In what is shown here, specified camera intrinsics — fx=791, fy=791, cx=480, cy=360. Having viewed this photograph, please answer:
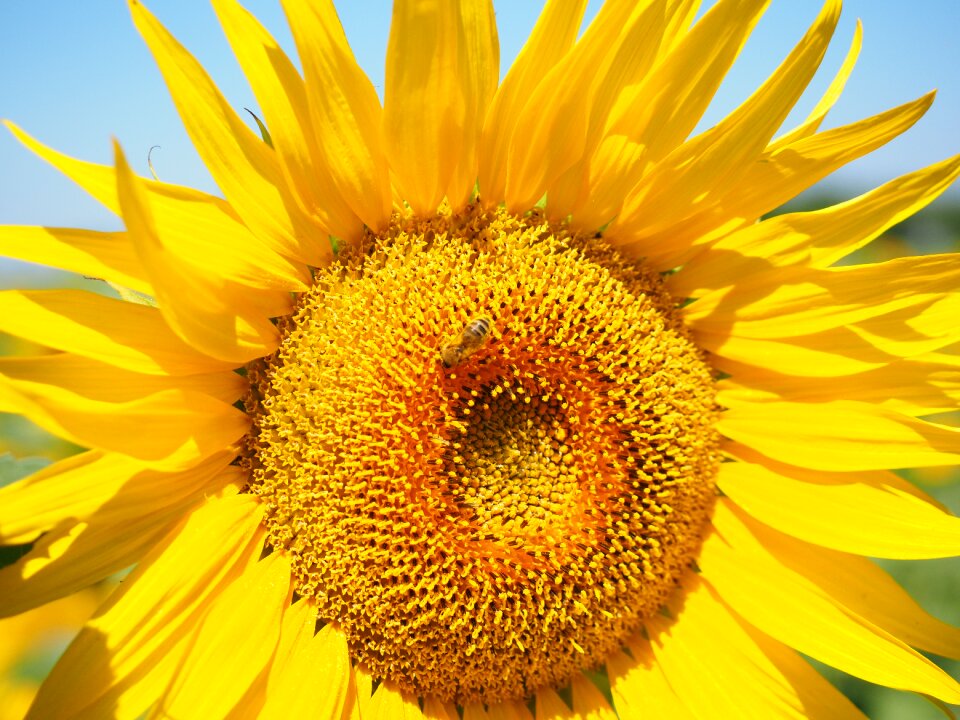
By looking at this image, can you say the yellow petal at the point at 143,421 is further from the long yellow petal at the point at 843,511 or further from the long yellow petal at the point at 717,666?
the long yellow petal at the point at 843,511

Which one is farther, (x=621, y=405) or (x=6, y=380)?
(x=621, y=405)

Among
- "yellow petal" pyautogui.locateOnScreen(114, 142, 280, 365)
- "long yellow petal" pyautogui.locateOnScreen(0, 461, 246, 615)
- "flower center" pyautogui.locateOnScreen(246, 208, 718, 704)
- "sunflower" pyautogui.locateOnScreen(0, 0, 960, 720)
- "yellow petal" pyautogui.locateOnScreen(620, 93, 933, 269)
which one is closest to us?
"yellow petal" pyautogui.locateOnScreen(114, 142, 280, 365)

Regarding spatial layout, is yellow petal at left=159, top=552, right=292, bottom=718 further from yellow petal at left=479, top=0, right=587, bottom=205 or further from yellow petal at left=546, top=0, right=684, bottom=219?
yellow petal at left=546, top=0, right=684, bottom=219

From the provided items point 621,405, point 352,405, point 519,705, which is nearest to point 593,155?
point 621,405

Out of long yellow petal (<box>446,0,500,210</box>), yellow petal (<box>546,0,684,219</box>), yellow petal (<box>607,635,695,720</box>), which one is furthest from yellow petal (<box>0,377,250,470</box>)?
yellow petal (<box>607,635,695,720</box>)

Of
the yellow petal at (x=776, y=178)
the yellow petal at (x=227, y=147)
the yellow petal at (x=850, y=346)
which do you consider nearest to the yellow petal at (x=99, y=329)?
the yellow petal at (x=227, y=147)

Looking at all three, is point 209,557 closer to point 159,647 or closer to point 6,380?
point 159,647

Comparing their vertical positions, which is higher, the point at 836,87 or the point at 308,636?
the point at 836,87
